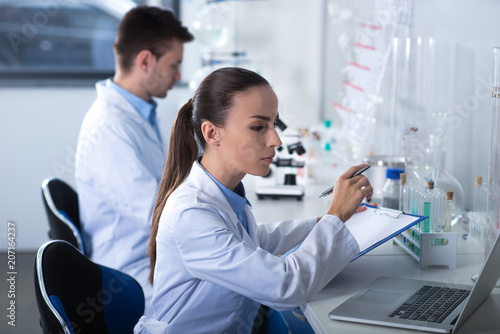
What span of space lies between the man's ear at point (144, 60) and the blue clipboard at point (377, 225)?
108 cm

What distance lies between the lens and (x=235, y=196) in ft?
4.09

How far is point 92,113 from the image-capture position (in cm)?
204

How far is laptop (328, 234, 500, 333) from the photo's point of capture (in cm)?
97

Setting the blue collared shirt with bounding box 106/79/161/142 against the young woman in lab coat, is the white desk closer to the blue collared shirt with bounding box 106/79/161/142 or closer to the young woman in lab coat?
the young woman in lab coat

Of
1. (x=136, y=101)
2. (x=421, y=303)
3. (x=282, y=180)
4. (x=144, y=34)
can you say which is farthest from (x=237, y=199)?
(x=144, y=34)

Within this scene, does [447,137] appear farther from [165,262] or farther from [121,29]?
[121,29]

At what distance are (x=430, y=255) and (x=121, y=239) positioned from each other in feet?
3.29

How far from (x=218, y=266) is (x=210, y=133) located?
11.9 inches

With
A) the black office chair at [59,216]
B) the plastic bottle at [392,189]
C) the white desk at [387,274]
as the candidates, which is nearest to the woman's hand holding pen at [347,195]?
the white desk at [387,274]

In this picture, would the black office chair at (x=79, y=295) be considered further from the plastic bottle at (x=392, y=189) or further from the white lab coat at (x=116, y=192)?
the plastic bottle at (x=392, y=189)

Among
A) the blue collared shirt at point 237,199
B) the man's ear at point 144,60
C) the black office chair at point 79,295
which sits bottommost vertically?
the black office chair at point 79,295

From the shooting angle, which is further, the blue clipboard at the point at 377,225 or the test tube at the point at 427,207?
the test tube at the point at 427,207

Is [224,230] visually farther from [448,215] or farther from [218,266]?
[448,215]

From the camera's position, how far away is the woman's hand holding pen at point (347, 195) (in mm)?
1161
